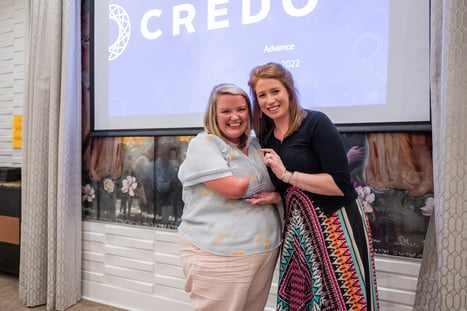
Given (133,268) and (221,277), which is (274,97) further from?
(133,268)

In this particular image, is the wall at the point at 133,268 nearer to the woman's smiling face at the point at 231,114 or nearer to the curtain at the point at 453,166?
the curtain at the point at 453,166

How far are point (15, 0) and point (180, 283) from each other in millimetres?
2722

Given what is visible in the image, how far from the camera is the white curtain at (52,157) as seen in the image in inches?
90.2

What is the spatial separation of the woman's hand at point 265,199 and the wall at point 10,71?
8.40 feet

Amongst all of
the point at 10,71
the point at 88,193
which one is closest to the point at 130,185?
the point at 88,193

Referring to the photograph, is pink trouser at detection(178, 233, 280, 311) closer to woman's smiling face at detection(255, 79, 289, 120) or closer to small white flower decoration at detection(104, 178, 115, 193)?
woman's smiling face at detection(255, 79, 289, 120)

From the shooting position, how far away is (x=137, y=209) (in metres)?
2.31

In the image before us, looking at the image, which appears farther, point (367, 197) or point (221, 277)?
point (367, 197)

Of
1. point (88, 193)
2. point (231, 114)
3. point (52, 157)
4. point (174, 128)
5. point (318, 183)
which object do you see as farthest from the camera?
point (88, 193)

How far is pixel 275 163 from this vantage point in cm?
125

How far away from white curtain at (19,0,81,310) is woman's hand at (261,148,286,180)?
1.57 metres

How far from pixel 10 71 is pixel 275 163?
283 centimetres

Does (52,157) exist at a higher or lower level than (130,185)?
higher

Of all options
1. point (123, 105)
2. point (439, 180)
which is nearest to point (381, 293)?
point (439, 180)
